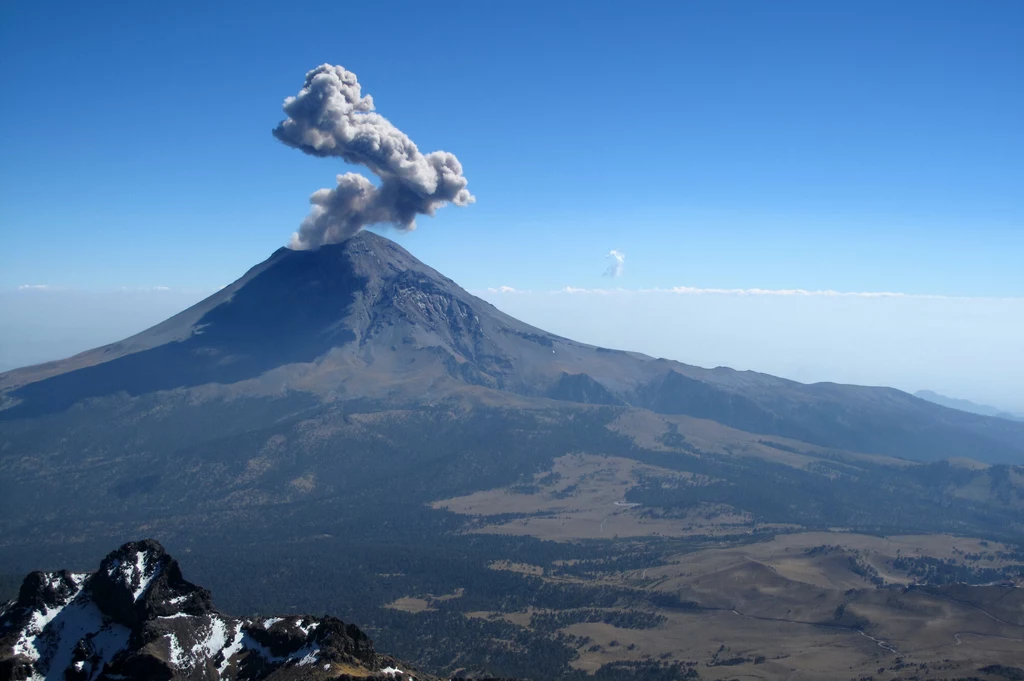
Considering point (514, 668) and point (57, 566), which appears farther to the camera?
point (57, 566)

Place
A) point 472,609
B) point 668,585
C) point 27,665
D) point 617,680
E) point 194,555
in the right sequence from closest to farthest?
point 27,665, point 617,680, point 472,609, point 668,585, point 194,555

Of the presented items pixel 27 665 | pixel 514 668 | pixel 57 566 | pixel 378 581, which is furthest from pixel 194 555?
pixel 27 665

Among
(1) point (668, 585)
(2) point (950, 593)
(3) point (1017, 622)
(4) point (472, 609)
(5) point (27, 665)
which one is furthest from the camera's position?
(1) point (668, 585)

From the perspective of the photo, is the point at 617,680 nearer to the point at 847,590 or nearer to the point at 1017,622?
the point at 847,590

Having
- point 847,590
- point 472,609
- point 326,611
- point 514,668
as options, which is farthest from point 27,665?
point 847,590

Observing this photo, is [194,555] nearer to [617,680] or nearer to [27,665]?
[617,680]

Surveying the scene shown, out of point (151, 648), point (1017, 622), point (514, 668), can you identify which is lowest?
point (514, 668)

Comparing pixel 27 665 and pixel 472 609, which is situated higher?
pixel 27 665
